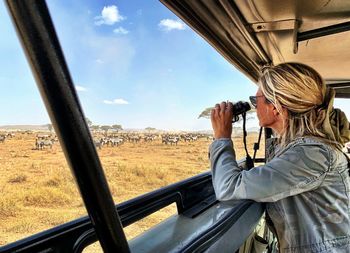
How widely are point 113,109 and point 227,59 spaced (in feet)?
3.02

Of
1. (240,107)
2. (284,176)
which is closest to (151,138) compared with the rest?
(240,107)

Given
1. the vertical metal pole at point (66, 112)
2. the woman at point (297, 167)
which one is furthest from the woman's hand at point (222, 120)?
the vertical metal pole at point (66, 112)

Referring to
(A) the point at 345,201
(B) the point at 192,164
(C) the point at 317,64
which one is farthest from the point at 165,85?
(C) the point at 317,64

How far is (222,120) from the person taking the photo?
1194 mm

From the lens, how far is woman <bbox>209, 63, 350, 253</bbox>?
1018 mm

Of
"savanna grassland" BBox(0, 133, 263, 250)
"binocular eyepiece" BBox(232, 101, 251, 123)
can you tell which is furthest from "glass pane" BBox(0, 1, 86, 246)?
"binocular eyepiece" BBox(232, 101, 251, 123)

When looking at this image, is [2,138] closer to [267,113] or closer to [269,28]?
[267,113]

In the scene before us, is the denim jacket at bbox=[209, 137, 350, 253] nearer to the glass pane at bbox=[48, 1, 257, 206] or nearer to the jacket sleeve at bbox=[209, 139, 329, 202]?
the jacket sleeve at bbox=[209, 139, 329, 202]

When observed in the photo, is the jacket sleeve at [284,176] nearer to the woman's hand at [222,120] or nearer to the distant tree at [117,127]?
the woman's hand at [222,120]

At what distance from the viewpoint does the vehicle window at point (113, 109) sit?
2.23 ft

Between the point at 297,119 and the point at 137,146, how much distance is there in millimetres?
576

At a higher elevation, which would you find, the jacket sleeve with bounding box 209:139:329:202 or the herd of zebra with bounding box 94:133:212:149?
the herd of zebra with bounding box 94:133:212:149

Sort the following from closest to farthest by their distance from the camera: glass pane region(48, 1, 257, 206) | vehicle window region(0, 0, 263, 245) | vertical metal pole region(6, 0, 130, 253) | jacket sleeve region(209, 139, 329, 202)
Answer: vertical metal pole region(6, 0, 130, 253), vehicle window region(0, 0, 263, 245), glass pane region(48, 1, 257, 206), jacket sleeve region(209, 139, 329, 202)

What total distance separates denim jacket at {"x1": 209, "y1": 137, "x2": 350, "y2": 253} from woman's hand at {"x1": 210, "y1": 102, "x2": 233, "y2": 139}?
108mm
